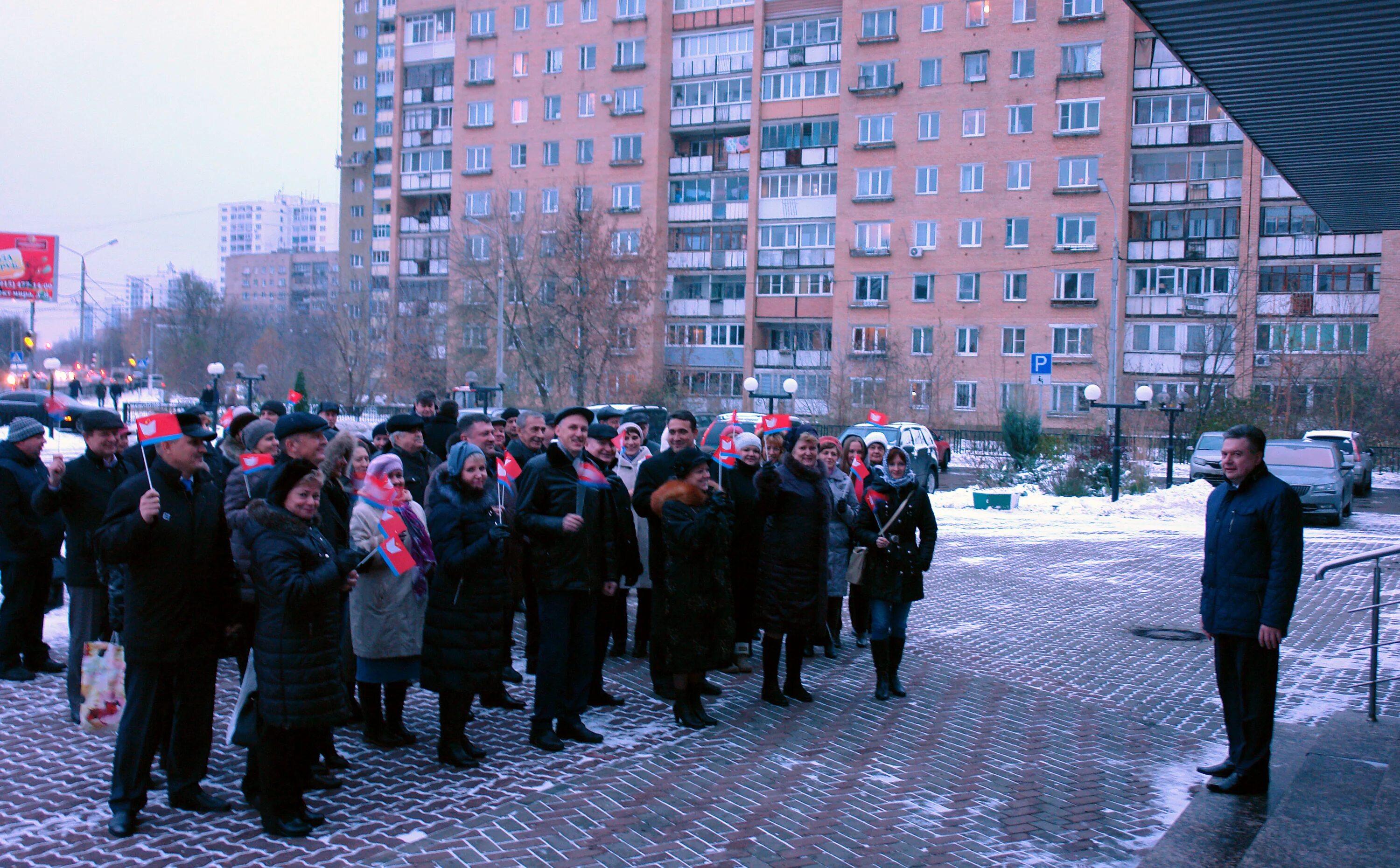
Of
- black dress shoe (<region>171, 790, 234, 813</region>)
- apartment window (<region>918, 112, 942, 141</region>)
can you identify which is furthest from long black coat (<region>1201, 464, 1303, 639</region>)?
apartment window (<region>918, 112, 942, 141</region>)

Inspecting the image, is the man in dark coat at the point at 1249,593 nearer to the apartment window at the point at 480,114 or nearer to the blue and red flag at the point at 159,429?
the blue and red flag at the point at 159,429

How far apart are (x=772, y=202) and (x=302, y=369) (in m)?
29.3

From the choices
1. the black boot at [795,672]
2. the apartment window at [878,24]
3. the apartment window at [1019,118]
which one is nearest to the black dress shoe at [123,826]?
the black boot at [795,672]

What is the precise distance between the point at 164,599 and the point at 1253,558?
566 cm

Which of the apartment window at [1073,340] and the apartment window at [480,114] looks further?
the apartment window at [480,114]

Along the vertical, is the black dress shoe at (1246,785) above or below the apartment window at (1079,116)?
below

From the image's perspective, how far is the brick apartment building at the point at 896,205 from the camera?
5144cm

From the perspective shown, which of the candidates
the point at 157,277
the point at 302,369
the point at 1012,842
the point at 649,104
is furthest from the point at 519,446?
the point at 157,277

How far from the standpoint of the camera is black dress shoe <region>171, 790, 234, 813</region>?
558 centimetres

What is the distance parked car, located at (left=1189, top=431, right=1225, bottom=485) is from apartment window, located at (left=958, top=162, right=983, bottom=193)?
28553 mm

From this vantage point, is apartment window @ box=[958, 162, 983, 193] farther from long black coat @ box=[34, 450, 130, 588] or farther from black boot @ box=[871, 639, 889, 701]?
long black coat @ box=[34, 450, 130, 588]

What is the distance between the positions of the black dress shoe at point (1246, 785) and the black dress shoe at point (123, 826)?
5.68 metres

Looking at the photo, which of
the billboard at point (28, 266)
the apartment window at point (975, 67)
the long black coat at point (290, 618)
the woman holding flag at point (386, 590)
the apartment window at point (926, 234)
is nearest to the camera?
the long black coat at point (290, 618)

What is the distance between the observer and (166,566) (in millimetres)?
5301
